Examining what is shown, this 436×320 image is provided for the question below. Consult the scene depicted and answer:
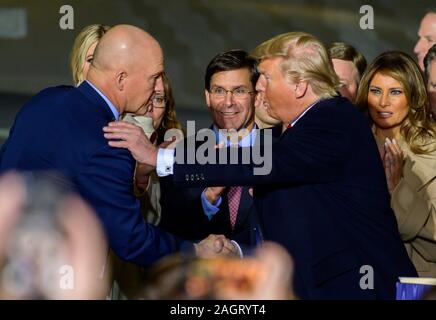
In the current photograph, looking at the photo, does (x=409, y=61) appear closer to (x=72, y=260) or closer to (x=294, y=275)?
(x=294, y=275)

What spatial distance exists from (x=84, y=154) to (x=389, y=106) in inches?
61.7

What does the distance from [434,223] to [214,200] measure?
0.86 metres

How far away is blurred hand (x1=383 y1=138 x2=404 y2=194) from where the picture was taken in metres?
3.99

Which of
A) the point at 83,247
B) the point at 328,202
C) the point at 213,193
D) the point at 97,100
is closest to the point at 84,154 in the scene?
the point at 97,100

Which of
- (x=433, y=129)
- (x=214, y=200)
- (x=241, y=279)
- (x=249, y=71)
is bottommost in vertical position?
(x=241, y=279)

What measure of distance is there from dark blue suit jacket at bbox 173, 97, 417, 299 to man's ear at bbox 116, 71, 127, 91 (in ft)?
1.06

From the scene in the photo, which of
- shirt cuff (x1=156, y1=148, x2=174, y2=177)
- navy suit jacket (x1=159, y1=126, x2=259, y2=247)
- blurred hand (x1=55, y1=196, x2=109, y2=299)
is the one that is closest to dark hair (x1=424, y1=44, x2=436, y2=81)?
navy suit jacket (x1=159, y1=126, x2=259, y2=247)

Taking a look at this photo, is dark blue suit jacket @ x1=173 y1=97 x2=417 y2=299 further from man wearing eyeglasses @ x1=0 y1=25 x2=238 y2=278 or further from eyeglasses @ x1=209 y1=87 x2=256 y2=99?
eyeglasses @ x1=209 y1=87 x2=256 y2=99

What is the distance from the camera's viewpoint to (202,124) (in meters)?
7.55

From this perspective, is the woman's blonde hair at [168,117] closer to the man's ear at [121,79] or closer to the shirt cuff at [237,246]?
the shirt cuff at [237,246]

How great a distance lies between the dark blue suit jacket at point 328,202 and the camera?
3.18 m

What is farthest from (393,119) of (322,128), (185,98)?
(185,98)

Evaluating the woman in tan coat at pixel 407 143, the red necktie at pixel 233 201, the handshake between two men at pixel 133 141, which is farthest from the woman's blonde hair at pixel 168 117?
the handshake between two men at pixel 133 141

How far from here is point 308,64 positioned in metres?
3.32
